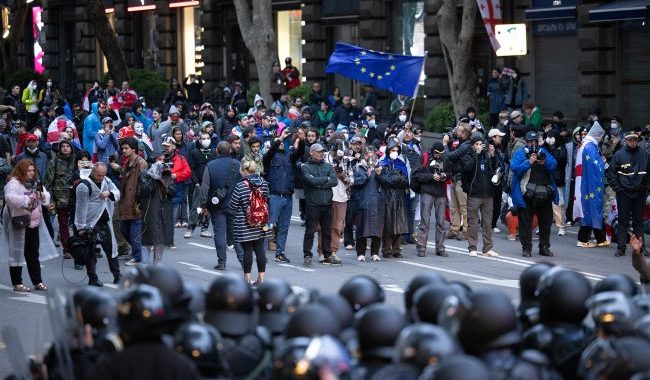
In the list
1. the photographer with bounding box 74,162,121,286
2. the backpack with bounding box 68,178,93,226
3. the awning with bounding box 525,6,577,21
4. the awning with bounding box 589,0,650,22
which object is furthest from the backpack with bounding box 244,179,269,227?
the awning with bounding box 525,6,577,21

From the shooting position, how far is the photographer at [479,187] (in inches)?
702

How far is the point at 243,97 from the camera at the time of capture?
33844 mm

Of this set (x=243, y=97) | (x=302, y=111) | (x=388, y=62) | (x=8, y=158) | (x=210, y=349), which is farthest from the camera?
(x=243, y=97)

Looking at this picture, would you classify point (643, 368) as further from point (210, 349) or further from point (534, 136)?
point (534, 136)

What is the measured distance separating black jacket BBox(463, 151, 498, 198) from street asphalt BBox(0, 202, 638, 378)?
0.83 m

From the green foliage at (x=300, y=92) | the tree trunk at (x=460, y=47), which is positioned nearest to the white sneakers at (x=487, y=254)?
the tree trunk at (x=460, y=47)

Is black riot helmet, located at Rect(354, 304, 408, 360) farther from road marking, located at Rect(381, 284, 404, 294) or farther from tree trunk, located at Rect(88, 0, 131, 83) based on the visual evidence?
tree trunk, located at Rect(88, 0, 131, 83)

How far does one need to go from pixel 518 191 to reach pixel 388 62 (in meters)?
6.92

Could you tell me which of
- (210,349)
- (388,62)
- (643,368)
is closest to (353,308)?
(210,349)

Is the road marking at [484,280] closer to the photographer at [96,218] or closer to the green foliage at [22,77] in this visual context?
A: the photographer at [96,218]

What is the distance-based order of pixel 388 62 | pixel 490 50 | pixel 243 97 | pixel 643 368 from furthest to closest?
pixel 243 97 < pixel 490 50 < pixel 388 62 < pixel 643 368

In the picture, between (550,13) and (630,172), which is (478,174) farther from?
(550,13)

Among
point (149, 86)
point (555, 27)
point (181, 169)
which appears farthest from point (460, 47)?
point (149, 86)

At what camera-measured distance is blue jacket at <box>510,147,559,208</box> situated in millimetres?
18062
